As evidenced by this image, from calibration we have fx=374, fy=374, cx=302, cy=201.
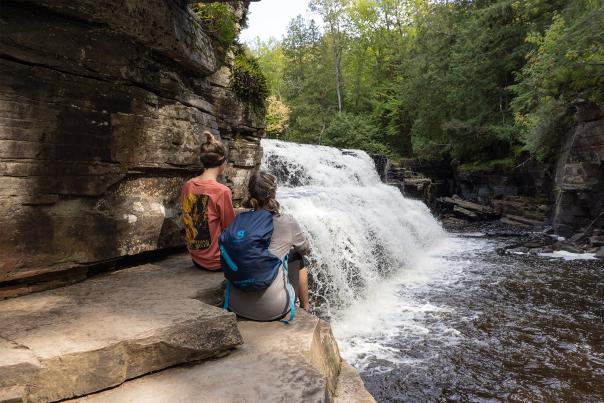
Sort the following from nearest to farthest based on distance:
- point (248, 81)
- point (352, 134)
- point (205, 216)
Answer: point (205, 216) → point (248, 81) → point (352, 134)

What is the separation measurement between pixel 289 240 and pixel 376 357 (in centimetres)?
273

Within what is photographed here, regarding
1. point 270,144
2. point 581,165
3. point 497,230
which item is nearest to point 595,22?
point 581,165

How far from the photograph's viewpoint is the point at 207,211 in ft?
13.0

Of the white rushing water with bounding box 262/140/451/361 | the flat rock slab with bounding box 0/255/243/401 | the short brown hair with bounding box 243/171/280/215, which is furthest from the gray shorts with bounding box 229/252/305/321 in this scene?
the white rushing water with bounding box 262/140/451/361

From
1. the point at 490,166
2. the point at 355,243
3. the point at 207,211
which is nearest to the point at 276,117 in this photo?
the point at 490,166

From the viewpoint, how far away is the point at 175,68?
4.66 metres

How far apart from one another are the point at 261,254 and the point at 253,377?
0.88 metres

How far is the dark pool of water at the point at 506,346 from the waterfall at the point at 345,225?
1201mm

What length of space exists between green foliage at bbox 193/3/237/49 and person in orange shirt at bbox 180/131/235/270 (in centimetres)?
229

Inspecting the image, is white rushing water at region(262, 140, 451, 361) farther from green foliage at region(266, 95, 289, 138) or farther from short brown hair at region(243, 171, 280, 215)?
green foliage at region(266, 95, 289, 138)

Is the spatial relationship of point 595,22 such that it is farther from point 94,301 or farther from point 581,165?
point 94,301

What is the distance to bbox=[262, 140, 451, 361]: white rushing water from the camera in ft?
21.6

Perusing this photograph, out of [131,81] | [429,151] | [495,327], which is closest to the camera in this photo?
[131,81]

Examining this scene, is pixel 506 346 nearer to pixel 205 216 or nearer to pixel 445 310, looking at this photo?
pixel 445 310
